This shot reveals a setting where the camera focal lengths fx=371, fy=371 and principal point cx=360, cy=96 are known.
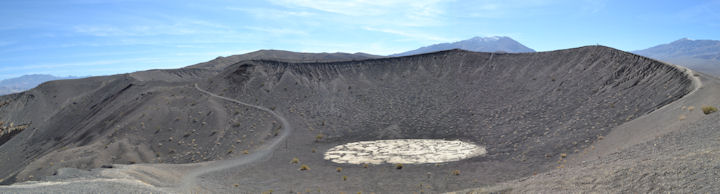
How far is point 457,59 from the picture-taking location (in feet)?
181

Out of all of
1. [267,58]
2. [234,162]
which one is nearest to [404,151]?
[234,162]

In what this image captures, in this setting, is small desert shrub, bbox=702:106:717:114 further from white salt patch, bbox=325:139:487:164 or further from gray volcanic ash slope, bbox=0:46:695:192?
white salt patch, bbox=325:139:487:164

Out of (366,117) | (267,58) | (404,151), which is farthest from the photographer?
(267,58)

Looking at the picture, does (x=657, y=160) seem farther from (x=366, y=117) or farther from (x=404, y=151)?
(x=366, y=117)

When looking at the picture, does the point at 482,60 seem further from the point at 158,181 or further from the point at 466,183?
the point at 158,181

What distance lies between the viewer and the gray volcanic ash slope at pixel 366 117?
22.1 metres

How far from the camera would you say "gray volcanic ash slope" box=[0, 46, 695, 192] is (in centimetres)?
2206

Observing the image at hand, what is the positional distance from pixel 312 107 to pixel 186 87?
2079 centimetres

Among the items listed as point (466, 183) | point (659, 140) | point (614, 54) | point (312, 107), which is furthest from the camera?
point (312, 107)

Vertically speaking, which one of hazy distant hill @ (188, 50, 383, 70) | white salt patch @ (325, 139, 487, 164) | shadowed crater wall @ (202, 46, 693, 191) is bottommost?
white salt patch @ (325, 139, 487, 164)

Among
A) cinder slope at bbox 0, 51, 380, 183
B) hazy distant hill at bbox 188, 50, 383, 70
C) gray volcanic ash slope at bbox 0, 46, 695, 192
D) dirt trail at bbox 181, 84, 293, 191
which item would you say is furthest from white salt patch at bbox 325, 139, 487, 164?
hazy distant hill at bbox 188, 50, 383, 70

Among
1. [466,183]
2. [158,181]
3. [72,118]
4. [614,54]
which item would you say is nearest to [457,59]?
[614,54]

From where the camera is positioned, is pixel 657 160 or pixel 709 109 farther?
pixel 709 109

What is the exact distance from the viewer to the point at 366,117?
40.7m
